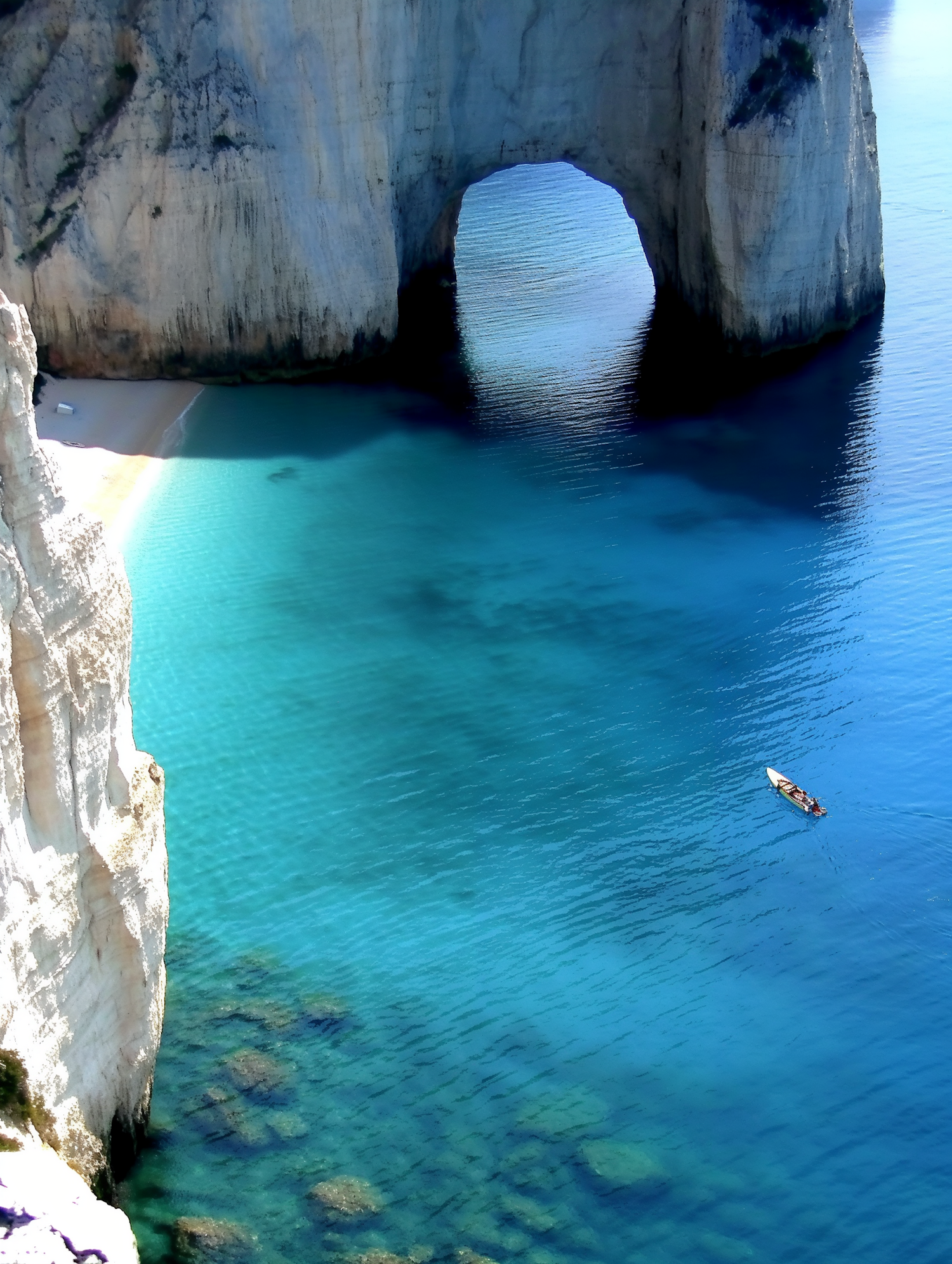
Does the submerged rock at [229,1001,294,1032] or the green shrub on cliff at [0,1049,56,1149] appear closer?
the green shrub on cliff at [0,1049,56,1149]

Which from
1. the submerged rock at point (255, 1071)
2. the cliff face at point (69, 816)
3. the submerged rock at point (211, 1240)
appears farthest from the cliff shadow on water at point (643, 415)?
the submerged rock at point (211, 1240)

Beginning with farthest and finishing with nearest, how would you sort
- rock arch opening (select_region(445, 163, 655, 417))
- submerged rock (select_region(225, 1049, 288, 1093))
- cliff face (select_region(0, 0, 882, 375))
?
rock arch opening (select_region(445, 163, 655, 417)) → cliff face (select_region(0, 0, 882, 375)) → submerged rock (select_region(225, 1049, 288, 1093))

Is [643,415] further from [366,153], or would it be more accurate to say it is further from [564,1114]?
[564,1114]

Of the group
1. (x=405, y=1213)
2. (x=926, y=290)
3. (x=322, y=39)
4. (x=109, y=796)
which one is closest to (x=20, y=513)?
(x=109, y=796)

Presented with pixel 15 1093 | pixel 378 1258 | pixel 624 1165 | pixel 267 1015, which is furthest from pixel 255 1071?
pixel 15 1093

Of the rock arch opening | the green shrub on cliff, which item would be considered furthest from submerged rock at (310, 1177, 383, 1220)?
the rock arch opening

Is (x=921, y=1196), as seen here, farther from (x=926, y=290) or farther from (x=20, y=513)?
(x=926, y=290)

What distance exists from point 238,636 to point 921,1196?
14066 mm

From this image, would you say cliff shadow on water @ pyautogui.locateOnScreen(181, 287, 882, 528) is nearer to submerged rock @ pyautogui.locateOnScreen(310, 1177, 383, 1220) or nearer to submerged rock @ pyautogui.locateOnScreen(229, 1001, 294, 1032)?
submerged rock @ pyautogui.locateOnScreen(229, 1001, 294, 1032)

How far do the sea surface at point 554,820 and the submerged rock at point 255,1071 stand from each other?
0.15ft

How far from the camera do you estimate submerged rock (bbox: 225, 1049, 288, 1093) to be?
14688 mm

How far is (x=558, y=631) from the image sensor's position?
2456 cm

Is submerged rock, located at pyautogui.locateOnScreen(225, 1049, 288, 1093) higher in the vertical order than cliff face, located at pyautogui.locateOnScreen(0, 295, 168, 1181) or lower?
lower

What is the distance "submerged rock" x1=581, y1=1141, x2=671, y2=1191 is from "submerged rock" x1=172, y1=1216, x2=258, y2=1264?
3404 millimetres
